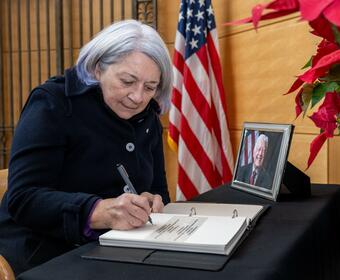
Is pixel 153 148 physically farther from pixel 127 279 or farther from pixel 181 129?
pixel 181 129

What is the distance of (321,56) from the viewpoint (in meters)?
0.71

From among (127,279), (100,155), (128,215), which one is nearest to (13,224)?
(100,155)

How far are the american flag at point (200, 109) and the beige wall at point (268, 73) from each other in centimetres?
13

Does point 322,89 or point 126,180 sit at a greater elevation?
point 322,89

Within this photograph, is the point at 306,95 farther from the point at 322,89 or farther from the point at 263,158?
the point at 263,158

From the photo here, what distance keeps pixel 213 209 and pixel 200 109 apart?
5.74 feet

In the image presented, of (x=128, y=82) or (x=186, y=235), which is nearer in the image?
(x=186, y=235)

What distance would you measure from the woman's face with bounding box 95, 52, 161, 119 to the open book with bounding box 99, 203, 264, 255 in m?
0.41

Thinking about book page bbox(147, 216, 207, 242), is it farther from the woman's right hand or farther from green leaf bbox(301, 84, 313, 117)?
green leaf bbox(301, 84, 313, 117)

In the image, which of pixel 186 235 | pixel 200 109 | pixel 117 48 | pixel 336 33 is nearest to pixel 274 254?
pixel 186 235

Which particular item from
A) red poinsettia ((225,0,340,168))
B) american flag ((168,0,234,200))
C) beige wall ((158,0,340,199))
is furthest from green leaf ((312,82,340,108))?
american flag ((168,0,234,200))

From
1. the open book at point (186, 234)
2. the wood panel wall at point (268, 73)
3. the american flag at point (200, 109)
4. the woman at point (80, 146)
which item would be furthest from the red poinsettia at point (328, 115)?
the american flag at point (200, 109)

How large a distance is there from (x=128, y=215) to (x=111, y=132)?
0.45m

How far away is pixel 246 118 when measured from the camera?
3.13 meters
